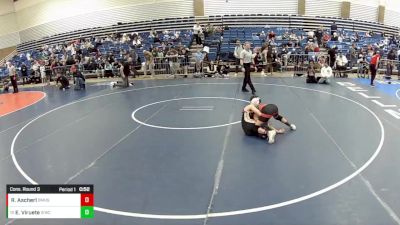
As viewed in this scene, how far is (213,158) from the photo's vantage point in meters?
7.62

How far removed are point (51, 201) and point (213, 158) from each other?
399 cm

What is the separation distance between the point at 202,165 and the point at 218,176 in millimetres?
629

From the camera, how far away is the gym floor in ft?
18.1

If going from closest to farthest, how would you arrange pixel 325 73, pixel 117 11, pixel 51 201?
pixel 51 201 < pixel 325 73 < pixel 117 11

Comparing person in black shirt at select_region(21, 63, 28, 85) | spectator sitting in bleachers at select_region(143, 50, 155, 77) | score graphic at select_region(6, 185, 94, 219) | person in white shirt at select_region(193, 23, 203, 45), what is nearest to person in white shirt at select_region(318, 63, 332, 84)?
spectator sitting in bleachers at select_region(143, 50, 155, 77)

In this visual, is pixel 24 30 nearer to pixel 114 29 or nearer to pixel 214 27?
pixel 114 29

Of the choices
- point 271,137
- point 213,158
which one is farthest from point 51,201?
point 271,137

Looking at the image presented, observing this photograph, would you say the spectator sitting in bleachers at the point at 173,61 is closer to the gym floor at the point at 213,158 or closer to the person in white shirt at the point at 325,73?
the gym floor at the point at 213,158

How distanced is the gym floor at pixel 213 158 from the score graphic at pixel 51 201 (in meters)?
1.11

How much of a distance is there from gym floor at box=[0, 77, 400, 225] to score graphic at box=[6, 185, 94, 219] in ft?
3.65

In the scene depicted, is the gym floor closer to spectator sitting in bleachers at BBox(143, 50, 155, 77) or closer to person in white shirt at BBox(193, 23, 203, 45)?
spectator sitting in bleachers at BBox(143, 50, 155, 77)

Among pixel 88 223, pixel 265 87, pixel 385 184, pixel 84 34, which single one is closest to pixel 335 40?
pixel 265 87

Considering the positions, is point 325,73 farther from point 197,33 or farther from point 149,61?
point 197,33

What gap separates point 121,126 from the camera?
1031 cm
